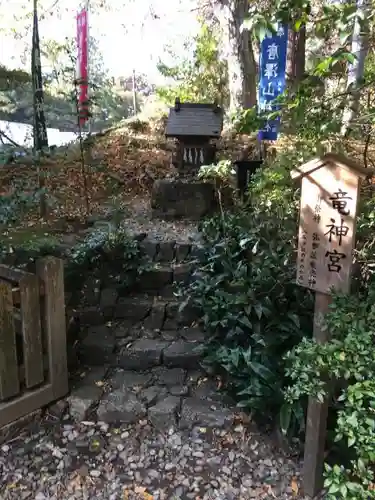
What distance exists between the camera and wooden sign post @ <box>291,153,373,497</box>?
2143 mm

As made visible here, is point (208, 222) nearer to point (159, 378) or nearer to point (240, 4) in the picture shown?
point (159, 378)

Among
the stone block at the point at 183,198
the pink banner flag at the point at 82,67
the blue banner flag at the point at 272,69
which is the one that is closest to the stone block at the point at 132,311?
the stone block at the point at 183,198

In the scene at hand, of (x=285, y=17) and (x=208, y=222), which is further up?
(x=285, y=17)

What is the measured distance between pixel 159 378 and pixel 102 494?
39.0 inches

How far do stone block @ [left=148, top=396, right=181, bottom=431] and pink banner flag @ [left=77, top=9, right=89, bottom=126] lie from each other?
3.37 meters

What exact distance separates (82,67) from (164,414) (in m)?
5.03

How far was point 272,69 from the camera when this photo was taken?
5.22 meters

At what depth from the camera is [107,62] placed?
1323 centimetres

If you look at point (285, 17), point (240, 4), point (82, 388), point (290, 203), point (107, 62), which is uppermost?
point (107, 62)

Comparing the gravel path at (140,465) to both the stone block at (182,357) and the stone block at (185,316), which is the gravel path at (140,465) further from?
the stone block at (185,316)

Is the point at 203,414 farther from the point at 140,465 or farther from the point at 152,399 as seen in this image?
the point at 140,465

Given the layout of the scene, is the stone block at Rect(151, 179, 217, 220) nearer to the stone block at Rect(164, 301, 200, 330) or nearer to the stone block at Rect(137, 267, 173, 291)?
the stone block at Rect(137, 267, 173, 291)

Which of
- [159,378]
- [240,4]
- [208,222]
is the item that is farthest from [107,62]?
[159,378]

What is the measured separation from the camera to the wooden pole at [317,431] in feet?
7.48
